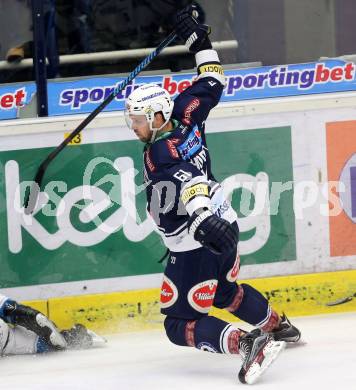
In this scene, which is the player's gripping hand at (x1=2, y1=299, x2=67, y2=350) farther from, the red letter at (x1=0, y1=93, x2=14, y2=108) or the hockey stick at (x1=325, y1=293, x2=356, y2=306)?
the hockey stick at (x1=325, y1=293, x2=356, y2=306)

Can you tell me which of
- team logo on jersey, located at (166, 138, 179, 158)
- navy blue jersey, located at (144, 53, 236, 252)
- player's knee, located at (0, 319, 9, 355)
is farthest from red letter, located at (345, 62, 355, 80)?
player's knee, located at (0, 319, 9, 355)

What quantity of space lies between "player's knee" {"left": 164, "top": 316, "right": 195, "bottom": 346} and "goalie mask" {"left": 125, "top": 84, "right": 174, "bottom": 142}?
0.78 m

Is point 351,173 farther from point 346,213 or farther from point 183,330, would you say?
point 183,330

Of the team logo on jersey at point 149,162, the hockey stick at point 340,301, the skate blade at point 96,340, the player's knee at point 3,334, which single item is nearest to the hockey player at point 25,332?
the player's knee at point 3,334

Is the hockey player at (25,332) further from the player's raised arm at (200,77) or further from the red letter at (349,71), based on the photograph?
the red letter at (349,71)

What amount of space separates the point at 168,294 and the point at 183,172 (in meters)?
Result: 0.59

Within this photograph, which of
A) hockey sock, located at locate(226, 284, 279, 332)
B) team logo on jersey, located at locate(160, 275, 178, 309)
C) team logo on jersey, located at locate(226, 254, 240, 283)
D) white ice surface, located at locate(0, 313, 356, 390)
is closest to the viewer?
white ice surface, located at locate(0, 313, 356, 390)

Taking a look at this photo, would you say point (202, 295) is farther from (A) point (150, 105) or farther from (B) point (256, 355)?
(A) point (150, 105)

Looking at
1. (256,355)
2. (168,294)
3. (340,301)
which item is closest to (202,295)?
(168,294)

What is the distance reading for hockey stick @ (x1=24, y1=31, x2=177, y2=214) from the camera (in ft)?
18.1

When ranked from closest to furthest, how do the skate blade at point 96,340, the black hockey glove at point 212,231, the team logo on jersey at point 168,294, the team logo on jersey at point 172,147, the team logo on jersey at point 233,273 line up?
the black hockey glove at point 212,231 → the team logo on jersey at point 172,147 → the team logo on jersey at point 168,294 → the team logo on jersey at point 233,273 → the skate blade at point 96,340

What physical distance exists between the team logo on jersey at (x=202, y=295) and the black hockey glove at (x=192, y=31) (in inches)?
43.9

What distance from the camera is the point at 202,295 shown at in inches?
193

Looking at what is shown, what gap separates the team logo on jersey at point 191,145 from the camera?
4820mm
